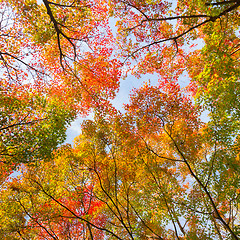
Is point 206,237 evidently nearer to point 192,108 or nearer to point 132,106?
point 192,108

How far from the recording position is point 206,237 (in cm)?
852

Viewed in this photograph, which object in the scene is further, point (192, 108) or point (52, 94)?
point (52, 94)

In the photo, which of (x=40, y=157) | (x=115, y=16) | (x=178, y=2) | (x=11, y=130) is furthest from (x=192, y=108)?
(x=11, y=130)

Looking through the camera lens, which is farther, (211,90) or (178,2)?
(178,2)

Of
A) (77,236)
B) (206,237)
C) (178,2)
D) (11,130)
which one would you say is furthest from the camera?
(77,236)

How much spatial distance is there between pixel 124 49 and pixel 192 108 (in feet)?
18.7

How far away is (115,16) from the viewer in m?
9.31

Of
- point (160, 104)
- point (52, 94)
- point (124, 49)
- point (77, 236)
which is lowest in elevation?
point (77, 236)

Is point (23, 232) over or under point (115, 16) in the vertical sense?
under

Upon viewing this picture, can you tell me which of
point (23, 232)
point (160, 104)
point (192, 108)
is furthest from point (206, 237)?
point (23, 232)

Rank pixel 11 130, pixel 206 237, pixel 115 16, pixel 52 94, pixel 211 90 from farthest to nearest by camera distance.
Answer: pixel 52 94 → pixel 115 16 → pixel 206 237 → pixel 211 90 → pixel 11 130

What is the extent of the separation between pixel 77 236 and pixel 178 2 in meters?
17.7

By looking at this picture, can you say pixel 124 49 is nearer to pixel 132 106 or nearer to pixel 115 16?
pixel 115 16

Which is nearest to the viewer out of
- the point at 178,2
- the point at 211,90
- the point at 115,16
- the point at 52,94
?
the point at 211,90
